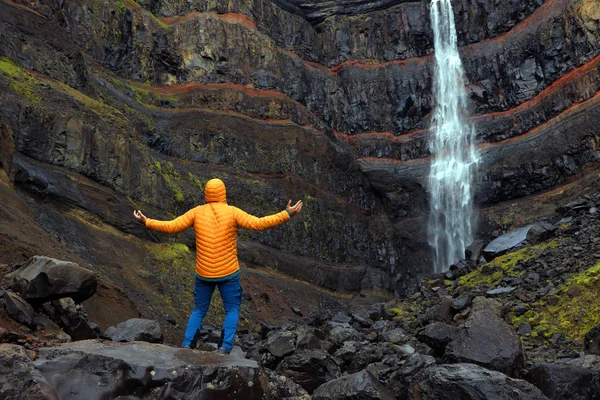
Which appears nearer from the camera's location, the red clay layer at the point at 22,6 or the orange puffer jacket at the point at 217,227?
the orange puffer jacket at the point at 217,227

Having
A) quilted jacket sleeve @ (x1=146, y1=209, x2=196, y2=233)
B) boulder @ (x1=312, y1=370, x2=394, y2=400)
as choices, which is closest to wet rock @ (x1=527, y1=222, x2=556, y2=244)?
boulder @ (x1=312, y1=370, x2=394, y2=400)

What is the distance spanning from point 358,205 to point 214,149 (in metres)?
11.9

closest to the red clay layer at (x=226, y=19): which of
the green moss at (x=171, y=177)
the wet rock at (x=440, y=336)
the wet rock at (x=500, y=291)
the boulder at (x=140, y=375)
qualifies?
the green moss at (x=171, y=177)

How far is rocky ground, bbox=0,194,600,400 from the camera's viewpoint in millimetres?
4340

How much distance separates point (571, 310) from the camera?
35.4 ft

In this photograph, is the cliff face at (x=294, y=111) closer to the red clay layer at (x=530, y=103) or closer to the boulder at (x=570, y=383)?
the red clay layer at (x=530, y=103)

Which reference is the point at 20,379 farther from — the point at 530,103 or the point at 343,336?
the point at 530,103

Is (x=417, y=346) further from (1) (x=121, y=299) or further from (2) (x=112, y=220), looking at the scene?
(2) (x=112, y=220)

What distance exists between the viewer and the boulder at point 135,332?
7621mm

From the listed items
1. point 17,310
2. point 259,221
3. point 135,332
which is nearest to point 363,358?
point 259,221

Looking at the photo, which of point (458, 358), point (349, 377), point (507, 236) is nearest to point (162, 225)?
point (349, 377)

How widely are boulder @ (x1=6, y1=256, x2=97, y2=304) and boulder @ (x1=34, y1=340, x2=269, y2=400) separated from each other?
2.39 meters

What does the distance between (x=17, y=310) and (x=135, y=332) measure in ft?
6.45

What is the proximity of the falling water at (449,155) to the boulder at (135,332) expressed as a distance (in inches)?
1143
